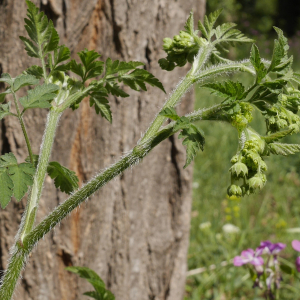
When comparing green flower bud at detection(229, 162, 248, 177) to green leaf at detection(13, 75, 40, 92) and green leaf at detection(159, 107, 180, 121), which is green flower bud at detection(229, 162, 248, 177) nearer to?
green leaf at detection(159, 107, 180, 121)

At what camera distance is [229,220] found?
3.90 metres

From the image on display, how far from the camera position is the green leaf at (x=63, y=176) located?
1165 millimetres

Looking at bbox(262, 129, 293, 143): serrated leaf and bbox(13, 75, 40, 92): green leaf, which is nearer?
bbox(262, 129, 293, 143): serrated leaf

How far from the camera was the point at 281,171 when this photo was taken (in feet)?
15.9

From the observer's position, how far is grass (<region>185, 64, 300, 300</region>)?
10.2 ft

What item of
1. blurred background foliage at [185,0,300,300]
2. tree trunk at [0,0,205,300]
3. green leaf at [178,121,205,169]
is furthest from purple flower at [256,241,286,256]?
green leaf at [178,121,205,169]

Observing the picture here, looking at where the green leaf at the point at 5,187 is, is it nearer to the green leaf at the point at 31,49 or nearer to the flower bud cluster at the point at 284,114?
the green leaf at the point at 31,49

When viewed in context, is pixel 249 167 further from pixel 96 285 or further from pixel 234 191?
pixel 96 285

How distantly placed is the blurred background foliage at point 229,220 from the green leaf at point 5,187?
1.61 m

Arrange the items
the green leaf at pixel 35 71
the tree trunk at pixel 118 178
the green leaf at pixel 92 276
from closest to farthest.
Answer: the green leaf at pixel 35 71
the green leaf at pixel 92 276
the tree trunk at pixel 118 178

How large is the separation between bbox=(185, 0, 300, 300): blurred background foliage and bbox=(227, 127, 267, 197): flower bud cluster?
1.37m

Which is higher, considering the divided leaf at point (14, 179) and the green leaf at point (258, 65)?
the green leaf at point (258, 65)

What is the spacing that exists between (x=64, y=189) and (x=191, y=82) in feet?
1.68

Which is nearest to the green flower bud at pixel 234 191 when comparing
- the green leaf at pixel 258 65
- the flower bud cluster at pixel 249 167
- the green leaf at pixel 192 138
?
the flower bud cluster at pixel 249 167
